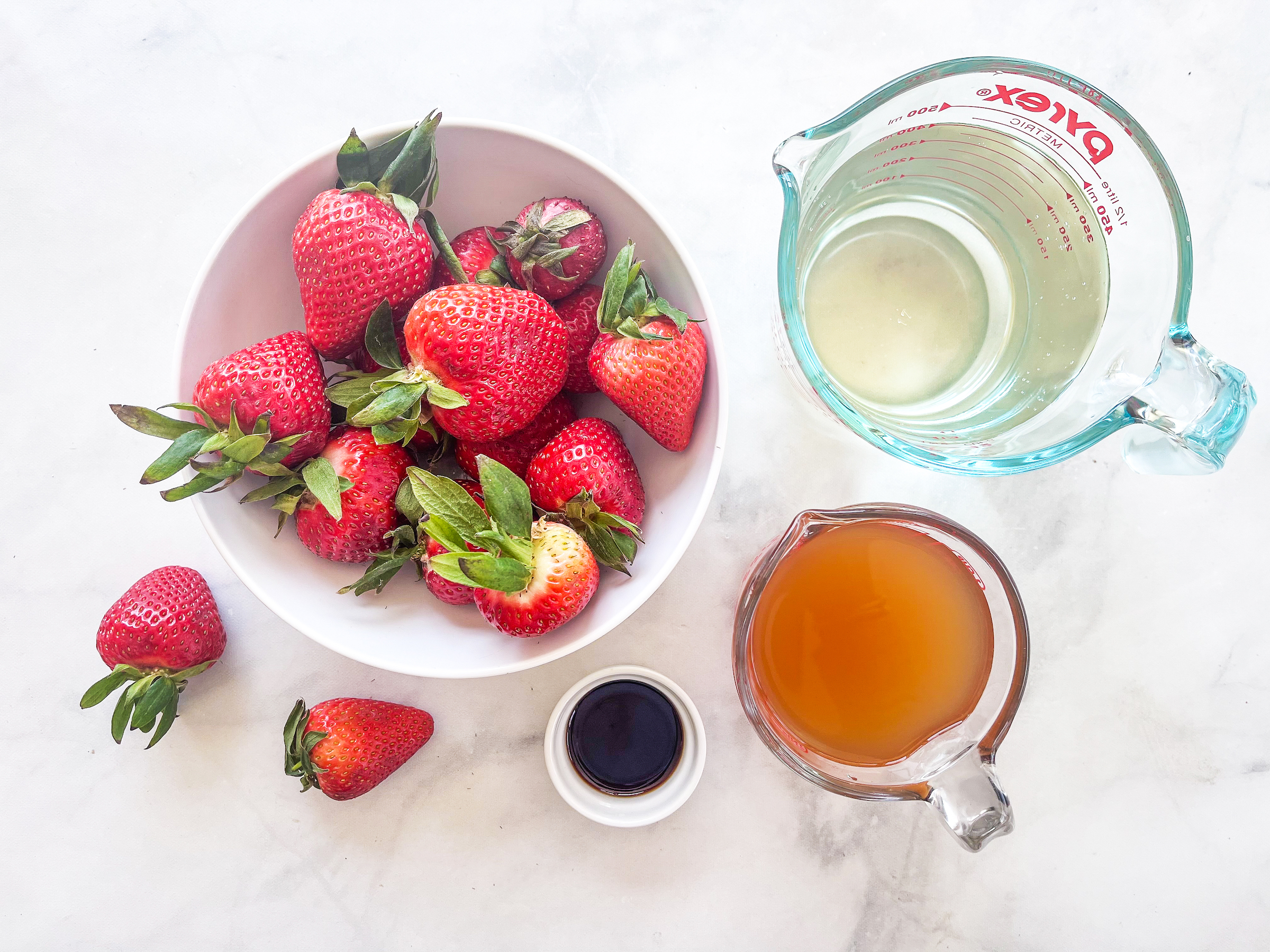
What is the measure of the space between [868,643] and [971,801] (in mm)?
201

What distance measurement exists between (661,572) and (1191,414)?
521 mm

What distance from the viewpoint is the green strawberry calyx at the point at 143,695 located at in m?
0.97

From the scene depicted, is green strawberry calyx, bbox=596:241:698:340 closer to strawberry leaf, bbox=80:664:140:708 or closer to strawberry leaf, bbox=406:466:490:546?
strawberry leaf, bbox=406:466:490:546

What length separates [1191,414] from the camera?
756 mm

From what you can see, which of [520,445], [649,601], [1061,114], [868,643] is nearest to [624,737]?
[649,601]

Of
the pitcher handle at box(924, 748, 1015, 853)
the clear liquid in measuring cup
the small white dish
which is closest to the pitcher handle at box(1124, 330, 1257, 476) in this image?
the clear liquid in measuring cup

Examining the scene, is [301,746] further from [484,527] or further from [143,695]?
[484,527]

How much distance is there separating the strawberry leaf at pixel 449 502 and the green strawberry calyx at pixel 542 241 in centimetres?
26

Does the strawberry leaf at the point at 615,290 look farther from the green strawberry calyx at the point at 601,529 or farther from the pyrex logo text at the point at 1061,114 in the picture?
the pyrex logo text at the point at 1061,114

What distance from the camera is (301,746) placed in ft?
3.29

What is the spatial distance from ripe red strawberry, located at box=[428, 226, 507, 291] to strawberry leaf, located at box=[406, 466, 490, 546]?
0.22 meters

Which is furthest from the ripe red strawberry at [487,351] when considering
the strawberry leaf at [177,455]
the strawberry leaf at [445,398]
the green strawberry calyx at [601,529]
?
the strawberry leaf at [177,455]

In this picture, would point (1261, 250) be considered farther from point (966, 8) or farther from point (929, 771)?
point (929, 771)

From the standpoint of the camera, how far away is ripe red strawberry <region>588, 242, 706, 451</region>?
0.79 metres
